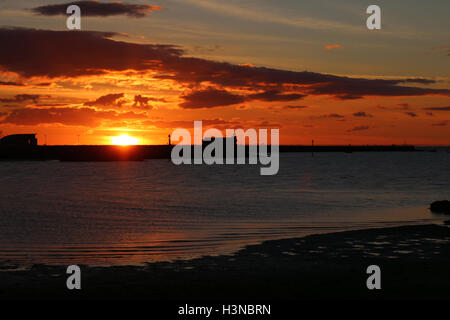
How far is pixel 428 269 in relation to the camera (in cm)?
1777

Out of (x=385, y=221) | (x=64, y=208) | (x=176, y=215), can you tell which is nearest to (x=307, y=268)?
(x=385, y=221)

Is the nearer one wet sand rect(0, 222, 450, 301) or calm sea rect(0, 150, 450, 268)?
wet sand rect(0, 222, 450, 301)

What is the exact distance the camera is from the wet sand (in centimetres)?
1477

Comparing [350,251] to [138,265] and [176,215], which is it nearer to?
[138,265]

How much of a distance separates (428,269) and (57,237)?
17934 mm

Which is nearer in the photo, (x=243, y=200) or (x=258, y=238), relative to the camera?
(x=258, y=238)

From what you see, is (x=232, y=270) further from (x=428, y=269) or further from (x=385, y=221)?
(x=385, y=221)

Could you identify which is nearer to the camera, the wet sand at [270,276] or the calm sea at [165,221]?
the wet sand at [270,276]

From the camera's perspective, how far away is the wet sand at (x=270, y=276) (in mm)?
14773

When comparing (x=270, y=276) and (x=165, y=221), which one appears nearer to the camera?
(x=270, y=276)

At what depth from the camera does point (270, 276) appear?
17219 millimetres

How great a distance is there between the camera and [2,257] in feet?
70.0

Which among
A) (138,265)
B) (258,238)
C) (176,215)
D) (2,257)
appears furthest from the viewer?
(176,215)
